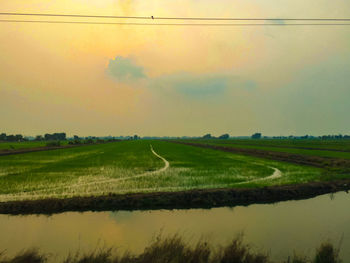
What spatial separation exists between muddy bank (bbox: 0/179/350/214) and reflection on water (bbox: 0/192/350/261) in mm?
628

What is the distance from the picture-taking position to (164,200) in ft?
39.8

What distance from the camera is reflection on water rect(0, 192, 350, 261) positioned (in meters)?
7.73

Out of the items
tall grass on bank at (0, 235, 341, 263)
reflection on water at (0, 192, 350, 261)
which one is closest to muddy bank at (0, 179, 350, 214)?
reflection on water at (0, 192, 350, 261)

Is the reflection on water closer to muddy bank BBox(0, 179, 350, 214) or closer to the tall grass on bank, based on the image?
muddy bank BBox(0, 179, 350, 214)

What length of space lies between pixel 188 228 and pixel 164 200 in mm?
3289

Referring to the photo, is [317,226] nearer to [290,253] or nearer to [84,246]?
[290,253]

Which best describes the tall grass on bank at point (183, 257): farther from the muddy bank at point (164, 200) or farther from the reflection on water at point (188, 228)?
the muddy bank at point (164, 200)

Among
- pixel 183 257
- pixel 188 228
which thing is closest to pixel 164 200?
pixel 188 228

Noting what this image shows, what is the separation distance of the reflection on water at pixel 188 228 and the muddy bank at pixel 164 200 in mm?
628

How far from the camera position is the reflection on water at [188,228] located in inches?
304

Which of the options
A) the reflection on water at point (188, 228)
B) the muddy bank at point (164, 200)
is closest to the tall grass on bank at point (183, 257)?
the reflection on water at point (188, 228)

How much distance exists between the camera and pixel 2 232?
883cm

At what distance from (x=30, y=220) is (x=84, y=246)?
4181 mm

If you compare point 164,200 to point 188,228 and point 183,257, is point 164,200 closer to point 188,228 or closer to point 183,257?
point 188,228
